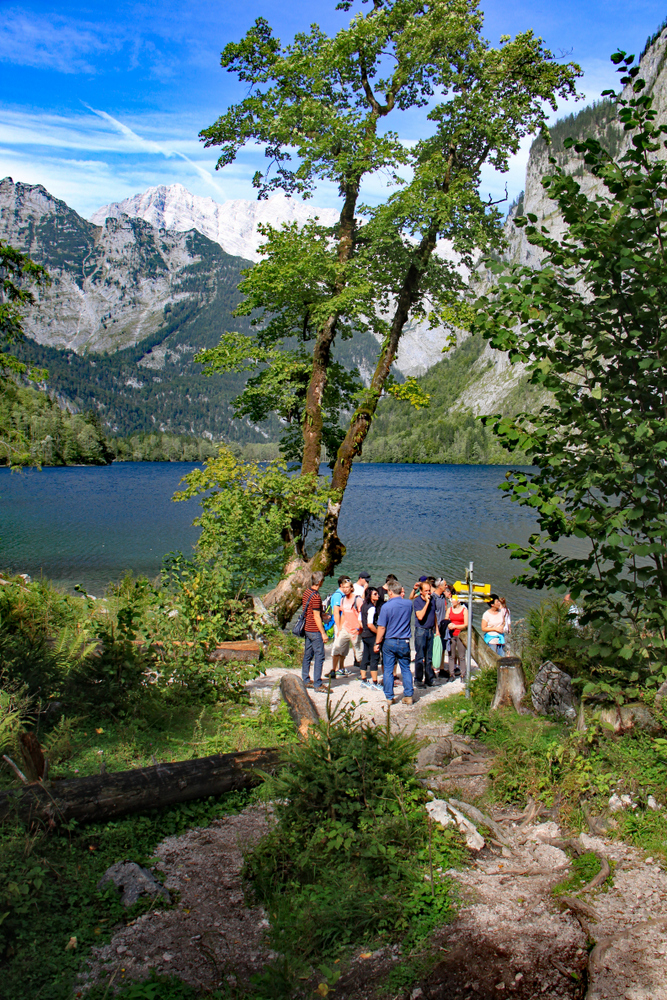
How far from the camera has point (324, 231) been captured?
602 inches

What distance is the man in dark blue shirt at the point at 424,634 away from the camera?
10.9 metres

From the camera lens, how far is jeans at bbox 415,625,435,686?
11000 millimetres

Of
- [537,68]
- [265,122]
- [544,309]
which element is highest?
[537,68]

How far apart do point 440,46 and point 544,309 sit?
13.3 metres

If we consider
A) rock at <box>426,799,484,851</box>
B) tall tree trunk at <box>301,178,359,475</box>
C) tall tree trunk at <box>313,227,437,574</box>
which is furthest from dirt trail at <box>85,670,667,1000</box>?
tall tree trunk at <box>301,178,359,475</box>

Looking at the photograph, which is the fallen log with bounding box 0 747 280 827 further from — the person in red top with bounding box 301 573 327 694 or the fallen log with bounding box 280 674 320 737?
the person in red top with bounding box 301 573 327 694

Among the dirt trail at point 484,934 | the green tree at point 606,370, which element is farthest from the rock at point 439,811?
the green tree at point 606,370

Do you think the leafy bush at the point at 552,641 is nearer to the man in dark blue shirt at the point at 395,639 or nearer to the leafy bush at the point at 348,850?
the man in dark blue shirt at the point at 395,639

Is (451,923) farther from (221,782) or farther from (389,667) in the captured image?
(389,667)

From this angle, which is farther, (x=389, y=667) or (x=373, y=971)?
(x=389, y=667)

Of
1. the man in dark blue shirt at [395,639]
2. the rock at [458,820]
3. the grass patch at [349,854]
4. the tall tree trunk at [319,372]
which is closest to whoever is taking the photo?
the grass patch at [349,854]

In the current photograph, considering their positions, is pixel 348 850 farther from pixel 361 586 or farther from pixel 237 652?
pixel 361 586

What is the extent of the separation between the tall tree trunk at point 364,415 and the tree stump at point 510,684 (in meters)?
7.44

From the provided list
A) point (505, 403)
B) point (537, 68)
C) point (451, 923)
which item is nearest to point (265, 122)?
point (537, 68)
